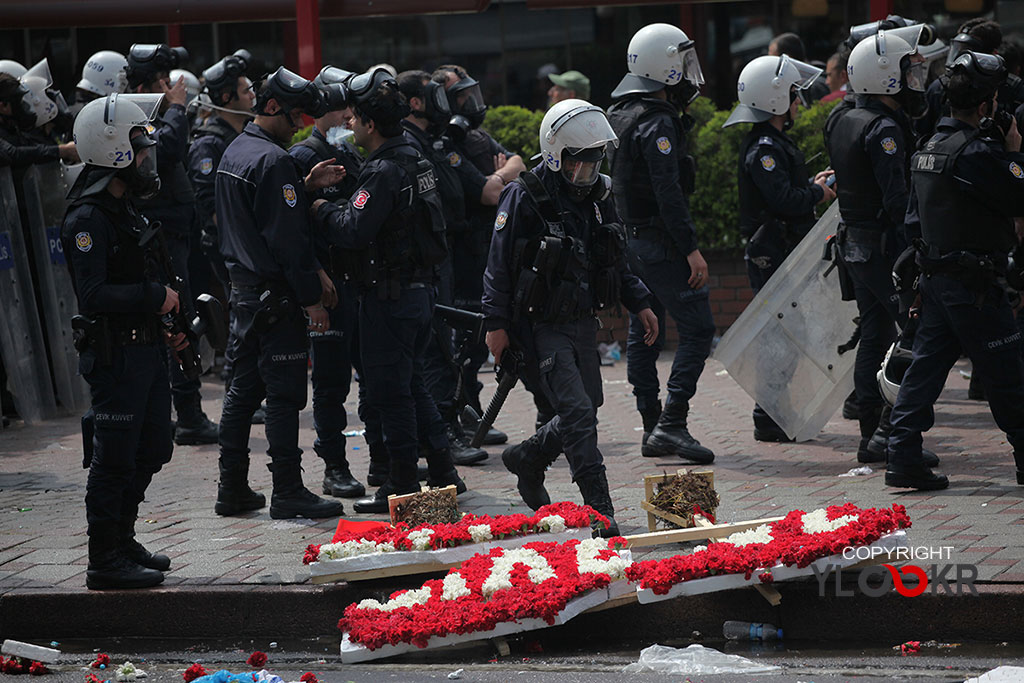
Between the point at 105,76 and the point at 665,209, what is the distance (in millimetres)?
4343

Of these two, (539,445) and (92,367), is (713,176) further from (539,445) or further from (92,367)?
(92,367)

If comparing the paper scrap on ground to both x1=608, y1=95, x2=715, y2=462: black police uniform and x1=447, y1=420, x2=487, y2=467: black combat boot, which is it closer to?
x1=608, y1=95, x2=715, y2=462: black police uniform

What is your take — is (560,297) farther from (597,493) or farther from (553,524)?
(553,524)

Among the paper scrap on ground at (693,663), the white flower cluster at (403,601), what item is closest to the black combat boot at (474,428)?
the white flower cluster at (403,601)

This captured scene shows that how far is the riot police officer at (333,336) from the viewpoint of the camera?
6.89m

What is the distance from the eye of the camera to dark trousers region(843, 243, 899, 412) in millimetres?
7434

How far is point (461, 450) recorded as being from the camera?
26.5 ft

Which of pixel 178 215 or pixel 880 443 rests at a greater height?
pixel 178 215

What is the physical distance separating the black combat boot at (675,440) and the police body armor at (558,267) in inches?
69.5

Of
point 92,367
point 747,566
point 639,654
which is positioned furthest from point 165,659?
point 747,566

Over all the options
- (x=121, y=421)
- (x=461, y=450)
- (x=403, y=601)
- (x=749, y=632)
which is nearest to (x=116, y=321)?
(x=121, y=421)

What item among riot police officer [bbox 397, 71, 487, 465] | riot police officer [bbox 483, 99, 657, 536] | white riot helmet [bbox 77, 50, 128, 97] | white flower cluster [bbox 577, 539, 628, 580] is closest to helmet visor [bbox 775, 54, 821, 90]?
riot police officer [bbox 397, 71, 487, 465]

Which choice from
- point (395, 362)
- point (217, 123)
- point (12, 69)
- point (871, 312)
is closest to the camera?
point (395, 362)

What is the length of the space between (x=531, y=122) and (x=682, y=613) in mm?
7797
